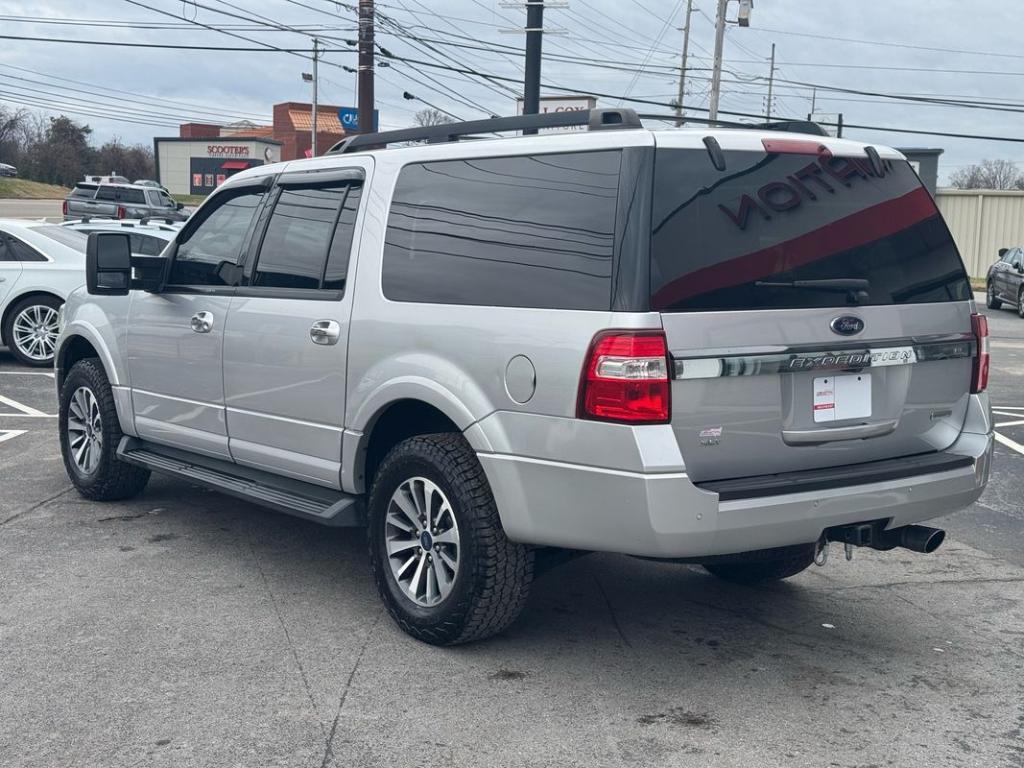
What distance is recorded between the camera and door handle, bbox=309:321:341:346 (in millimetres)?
5094

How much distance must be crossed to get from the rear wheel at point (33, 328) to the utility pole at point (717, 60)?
25.2m

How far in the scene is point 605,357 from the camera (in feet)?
13.1

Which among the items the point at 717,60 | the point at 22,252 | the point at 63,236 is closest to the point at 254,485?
the point at 22,252

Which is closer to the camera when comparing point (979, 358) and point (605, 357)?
point (605, 357)

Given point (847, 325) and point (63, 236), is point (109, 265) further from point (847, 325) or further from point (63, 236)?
point (63, 236)

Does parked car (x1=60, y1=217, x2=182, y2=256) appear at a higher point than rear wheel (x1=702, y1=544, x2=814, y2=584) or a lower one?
higher

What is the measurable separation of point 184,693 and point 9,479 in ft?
13.4

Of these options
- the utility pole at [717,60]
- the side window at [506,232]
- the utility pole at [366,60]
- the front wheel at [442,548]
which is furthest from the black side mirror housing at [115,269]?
the utility pole at [717,60]

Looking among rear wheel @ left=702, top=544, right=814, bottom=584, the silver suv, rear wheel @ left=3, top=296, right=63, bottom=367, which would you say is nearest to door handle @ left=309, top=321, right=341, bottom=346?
the silver suv

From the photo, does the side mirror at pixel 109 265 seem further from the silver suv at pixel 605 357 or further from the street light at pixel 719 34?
the street light at pixel 719 34

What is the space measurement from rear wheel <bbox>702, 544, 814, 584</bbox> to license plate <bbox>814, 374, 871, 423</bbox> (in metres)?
0.80

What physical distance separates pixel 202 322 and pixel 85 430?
5.40 ft

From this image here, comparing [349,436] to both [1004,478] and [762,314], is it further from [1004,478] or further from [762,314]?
[1004,478]

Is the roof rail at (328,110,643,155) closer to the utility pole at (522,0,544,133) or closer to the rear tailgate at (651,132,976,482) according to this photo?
the rear tailgate at (651,132,976,482)
